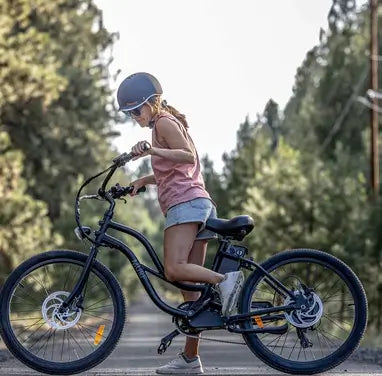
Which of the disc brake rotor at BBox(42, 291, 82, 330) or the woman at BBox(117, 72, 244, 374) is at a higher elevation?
the woman at BBox(117, 72, 244, 374)

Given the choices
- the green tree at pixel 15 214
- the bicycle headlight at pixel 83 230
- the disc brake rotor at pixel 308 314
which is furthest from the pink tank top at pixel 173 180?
the green tree at pixel 15 214

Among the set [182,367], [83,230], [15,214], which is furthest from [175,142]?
[15,214]

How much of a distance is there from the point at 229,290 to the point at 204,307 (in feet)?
0.67

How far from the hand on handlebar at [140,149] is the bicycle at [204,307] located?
76 mm

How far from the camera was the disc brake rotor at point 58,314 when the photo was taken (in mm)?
7047

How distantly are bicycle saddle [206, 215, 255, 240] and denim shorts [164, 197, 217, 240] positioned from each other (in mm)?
67

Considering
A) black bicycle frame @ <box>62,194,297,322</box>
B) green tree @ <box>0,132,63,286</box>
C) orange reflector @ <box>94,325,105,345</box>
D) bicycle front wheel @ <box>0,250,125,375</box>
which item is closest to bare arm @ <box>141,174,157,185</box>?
black bicycle frame @ <box>62,194,297,322</box>

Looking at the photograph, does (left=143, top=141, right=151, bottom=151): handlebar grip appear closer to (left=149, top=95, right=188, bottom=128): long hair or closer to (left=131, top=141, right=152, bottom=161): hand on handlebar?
(left=131, top=141, right=152, bottom=161): hand on handlebar

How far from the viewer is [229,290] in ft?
23.2

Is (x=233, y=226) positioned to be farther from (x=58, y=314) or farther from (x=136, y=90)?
(x=58, y=314)

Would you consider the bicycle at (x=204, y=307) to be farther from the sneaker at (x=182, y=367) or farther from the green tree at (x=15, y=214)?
the green tree at (x=15, y=214)

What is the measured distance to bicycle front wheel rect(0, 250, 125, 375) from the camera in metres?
6.96

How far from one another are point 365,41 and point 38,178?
18310mm

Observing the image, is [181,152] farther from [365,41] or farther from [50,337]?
[365,41]
